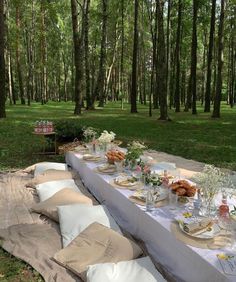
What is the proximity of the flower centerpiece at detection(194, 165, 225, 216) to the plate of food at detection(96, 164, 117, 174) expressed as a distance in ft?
7.27

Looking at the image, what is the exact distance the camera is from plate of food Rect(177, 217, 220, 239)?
11.2 feet

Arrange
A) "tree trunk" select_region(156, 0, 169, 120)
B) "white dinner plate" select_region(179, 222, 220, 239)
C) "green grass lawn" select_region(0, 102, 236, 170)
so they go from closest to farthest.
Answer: "white dinner plate" select_region(179, 222, 220, 239) → "green grass lawn" select_region(0, 102, 236, 170) → "tree trunk" select_region(156, 0, 169, 120)

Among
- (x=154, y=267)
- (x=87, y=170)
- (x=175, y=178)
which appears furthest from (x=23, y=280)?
(x=87, y=170)

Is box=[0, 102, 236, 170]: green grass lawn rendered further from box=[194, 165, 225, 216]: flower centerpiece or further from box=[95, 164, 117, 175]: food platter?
box=[194, 165, 225, 216]: flower centerpiece

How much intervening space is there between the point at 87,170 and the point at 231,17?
29585 mm

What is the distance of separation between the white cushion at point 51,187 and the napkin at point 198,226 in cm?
300

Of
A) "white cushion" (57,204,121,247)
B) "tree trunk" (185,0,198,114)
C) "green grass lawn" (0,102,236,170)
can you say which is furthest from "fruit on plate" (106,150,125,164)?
"tree trunk" (185,0,198,114)

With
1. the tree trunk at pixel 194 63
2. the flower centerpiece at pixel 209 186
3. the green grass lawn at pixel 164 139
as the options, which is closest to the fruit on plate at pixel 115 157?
the flower centerpiece at pixel 209 186

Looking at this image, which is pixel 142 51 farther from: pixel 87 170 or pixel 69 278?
pixel 69 278

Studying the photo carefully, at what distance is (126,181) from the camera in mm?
5184

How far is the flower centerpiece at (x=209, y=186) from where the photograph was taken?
373cm

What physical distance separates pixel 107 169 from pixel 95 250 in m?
2.05

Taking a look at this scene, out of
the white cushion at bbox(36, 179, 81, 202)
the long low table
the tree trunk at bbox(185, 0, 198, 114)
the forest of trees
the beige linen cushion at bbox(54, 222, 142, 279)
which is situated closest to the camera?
the long low table

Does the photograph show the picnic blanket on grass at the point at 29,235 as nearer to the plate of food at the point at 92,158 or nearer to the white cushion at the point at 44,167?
the white cushion at the point at 44,167
